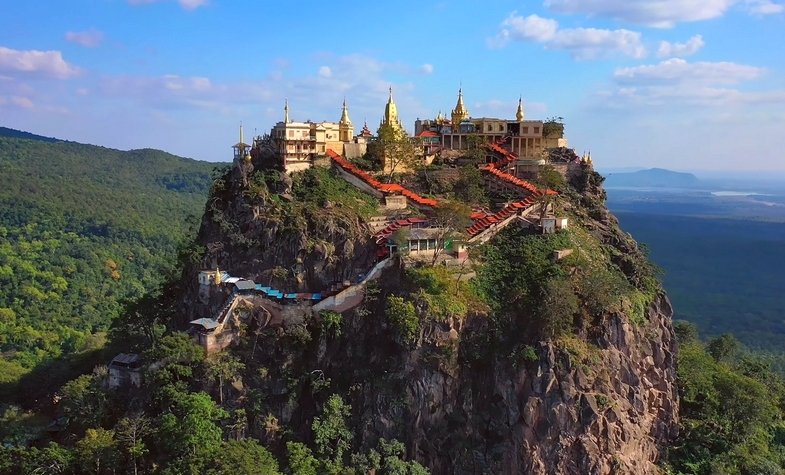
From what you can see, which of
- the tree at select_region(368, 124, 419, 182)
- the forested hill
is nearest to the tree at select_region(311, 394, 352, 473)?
the forested hill

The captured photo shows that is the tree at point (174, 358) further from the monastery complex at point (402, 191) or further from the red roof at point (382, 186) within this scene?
the red roof at point (382, 186)

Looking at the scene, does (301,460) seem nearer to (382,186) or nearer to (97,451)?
(97,451)

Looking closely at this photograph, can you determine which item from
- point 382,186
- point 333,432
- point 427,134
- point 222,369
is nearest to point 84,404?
point 222,369

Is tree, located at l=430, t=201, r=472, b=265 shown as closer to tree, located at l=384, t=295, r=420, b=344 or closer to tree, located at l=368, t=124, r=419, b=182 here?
tree, located at l=384, t=295, r=420, b=344

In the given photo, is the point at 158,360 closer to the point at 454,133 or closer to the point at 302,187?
the point at 302,187

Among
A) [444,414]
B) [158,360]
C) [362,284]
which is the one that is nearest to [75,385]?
[158,360]
